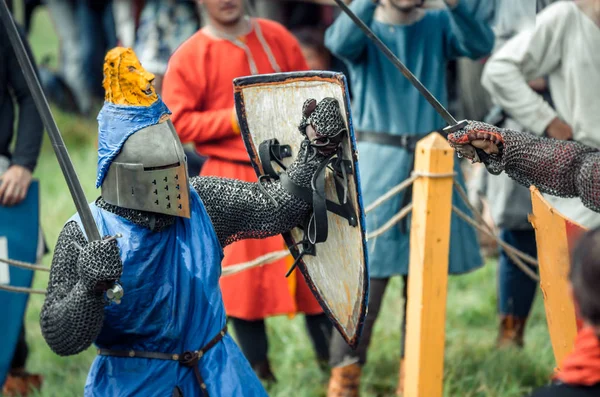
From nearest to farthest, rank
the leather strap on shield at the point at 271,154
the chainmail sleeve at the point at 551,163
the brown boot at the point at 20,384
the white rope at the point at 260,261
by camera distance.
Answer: the chainmail sleeve at the point at 551,163 → the leather strap on shield at the point at 271,154 → the white rope at the point at 260,261 → the brown boot at the point at 20,384

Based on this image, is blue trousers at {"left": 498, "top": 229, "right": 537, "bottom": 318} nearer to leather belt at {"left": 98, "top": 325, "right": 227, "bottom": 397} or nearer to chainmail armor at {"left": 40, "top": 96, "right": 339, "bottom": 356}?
chainmail armor at {"left": 40, "top": 96, "right": 339, "bottom": 356}

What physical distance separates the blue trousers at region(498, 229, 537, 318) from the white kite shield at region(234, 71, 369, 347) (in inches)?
79.5

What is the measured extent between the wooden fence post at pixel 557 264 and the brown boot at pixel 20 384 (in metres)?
2.48

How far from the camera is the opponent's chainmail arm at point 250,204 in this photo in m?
3.10

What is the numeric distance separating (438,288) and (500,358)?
104 centimetres

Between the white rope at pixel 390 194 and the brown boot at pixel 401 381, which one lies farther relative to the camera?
the brown boot at pixel 401 381

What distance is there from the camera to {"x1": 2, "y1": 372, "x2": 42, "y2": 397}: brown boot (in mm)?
4613

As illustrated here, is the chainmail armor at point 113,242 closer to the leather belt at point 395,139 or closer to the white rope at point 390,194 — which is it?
the white rope at point 390,194

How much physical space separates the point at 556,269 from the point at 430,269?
0.95 meters

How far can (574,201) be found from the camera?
4.54 meters

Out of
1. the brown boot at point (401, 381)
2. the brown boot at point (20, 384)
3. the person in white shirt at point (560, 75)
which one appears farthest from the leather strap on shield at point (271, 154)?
the brown boot at point (20, 384)

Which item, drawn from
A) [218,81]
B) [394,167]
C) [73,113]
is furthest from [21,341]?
[73,113]

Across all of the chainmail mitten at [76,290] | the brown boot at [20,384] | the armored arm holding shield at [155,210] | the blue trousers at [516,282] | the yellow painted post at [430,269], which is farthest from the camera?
the blue trousers at [516,282]

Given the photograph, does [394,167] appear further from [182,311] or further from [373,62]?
[182,311]
